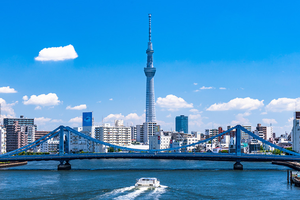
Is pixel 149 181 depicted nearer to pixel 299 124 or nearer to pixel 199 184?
pixel 199 184

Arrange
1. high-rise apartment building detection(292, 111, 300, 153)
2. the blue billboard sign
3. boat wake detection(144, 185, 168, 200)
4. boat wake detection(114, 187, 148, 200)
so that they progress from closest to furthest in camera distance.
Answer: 1. boat wake detection(114, 187, 148, 200)
2. boat wake detection(144, 185, 168, 200)
3. high-rise apartment building detection(292, 111, 300, 153)
4. the blue billboard sign

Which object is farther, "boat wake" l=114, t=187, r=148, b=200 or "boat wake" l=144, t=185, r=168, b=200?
"boat wake" l=144, t=185, r=168, b=200

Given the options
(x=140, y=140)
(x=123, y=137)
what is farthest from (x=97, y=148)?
(x=140, y=140)

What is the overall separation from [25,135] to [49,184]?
97037 mm

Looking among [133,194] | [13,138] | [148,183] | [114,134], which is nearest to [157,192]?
[133,194]

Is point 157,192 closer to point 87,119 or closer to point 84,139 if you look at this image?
point 84,139

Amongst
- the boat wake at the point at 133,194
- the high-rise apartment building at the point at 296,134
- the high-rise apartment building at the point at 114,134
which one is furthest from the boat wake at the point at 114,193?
the high-rise apartment building at the point at 114,134

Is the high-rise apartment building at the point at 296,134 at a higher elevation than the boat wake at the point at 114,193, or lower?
higher

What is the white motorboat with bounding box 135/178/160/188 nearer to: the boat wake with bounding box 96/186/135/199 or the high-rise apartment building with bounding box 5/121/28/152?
the boat wake with bounding box 96/186/135/199

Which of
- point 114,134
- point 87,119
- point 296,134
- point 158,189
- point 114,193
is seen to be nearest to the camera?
point 114,193

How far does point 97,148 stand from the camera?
431ft

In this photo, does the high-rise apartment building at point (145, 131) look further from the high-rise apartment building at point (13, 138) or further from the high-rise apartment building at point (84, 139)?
the high-rise apartment building at point (13, 138)

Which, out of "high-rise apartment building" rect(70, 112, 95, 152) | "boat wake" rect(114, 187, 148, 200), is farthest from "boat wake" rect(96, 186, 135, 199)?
"high-rise apartment building" rect(70, 112, 95, 152)

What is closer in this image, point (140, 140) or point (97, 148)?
point (97, 148)
